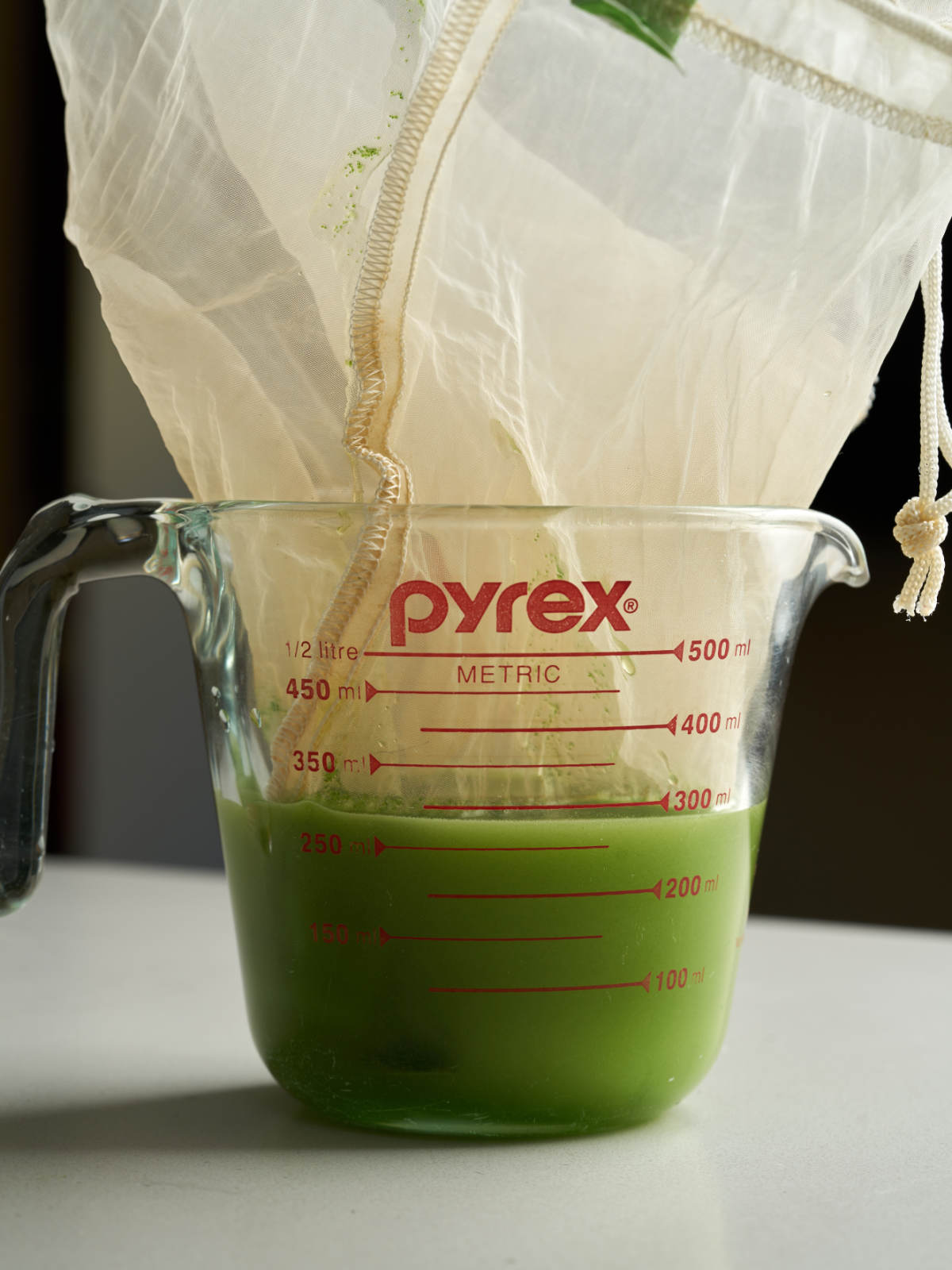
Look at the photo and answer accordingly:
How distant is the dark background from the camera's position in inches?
58.9

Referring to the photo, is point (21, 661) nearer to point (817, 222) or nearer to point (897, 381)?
point (817, 222)

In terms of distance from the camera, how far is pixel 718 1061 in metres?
0.60

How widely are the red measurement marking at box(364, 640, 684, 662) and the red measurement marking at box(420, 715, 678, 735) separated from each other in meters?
0.02

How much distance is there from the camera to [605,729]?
0.46 meters

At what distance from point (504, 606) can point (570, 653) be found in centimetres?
3

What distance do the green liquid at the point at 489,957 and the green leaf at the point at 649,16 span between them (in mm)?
246

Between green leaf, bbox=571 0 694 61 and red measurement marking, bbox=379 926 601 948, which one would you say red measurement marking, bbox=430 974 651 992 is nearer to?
red measurement marking, bbox=379 926 601 948

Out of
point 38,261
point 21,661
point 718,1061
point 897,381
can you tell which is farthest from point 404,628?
point 38,261

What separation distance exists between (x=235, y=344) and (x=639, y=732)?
7.6 inches

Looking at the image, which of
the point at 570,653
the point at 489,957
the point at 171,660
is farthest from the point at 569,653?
the point at 171,660

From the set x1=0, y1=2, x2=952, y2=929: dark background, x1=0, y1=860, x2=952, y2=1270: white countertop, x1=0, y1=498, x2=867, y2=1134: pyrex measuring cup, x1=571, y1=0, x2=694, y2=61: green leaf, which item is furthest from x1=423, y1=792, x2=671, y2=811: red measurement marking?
x1=0, y1=2, x2=952, y2=929: dark background

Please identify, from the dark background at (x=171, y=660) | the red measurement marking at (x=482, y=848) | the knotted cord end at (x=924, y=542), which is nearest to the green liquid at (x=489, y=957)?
the red measurement marking at (x=482, y=848)

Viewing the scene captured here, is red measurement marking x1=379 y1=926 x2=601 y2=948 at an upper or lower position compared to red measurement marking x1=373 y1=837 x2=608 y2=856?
lower

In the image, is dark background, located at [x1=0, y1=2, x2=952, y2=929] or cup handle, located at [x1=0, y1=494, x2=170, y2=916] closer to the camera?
cup handle, located at [x1=0, y1=494, x2=170, y2=916]
